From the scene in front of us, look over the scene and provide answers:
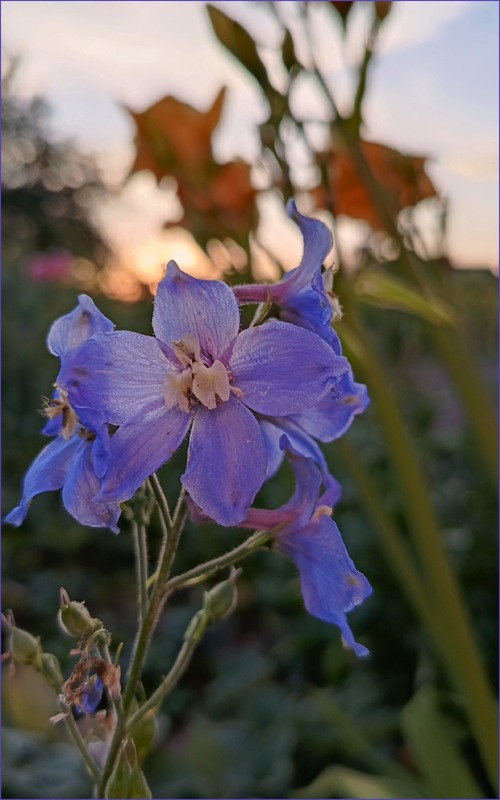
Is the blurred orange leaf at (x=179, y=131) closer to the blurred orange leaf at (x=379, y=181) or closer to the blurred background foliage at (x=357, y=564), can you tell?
the blurred background foliage at (x=357, y=564)

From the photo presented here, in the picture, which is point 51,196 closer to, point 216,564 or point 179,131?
point 179,131

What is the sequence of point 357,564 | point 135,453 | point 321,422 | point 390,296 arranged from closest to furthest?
point 135,453 < point 321,422 < point 390,296 < point 357,564

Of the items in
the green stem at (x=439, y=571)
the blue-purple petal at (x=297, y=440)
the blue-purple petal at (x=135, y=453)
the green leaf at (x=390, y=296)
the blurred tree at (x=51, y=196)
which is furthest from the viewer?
the blurred tree at (x=51, y=196)

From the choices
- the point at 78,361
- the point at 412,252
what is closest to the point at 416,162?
the point at 412,252

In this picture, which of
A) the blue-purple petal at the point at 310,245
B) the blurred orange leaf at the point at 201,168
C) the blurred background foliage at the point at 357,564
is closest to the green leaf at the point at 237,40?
the blurred background foliage at the point at 357,564

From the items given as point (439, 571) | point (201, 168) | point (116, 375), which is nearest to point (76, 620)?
point (116, 375)

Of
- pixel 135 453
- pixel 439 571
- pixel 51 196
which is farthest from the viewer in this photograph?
pixel 51 196
